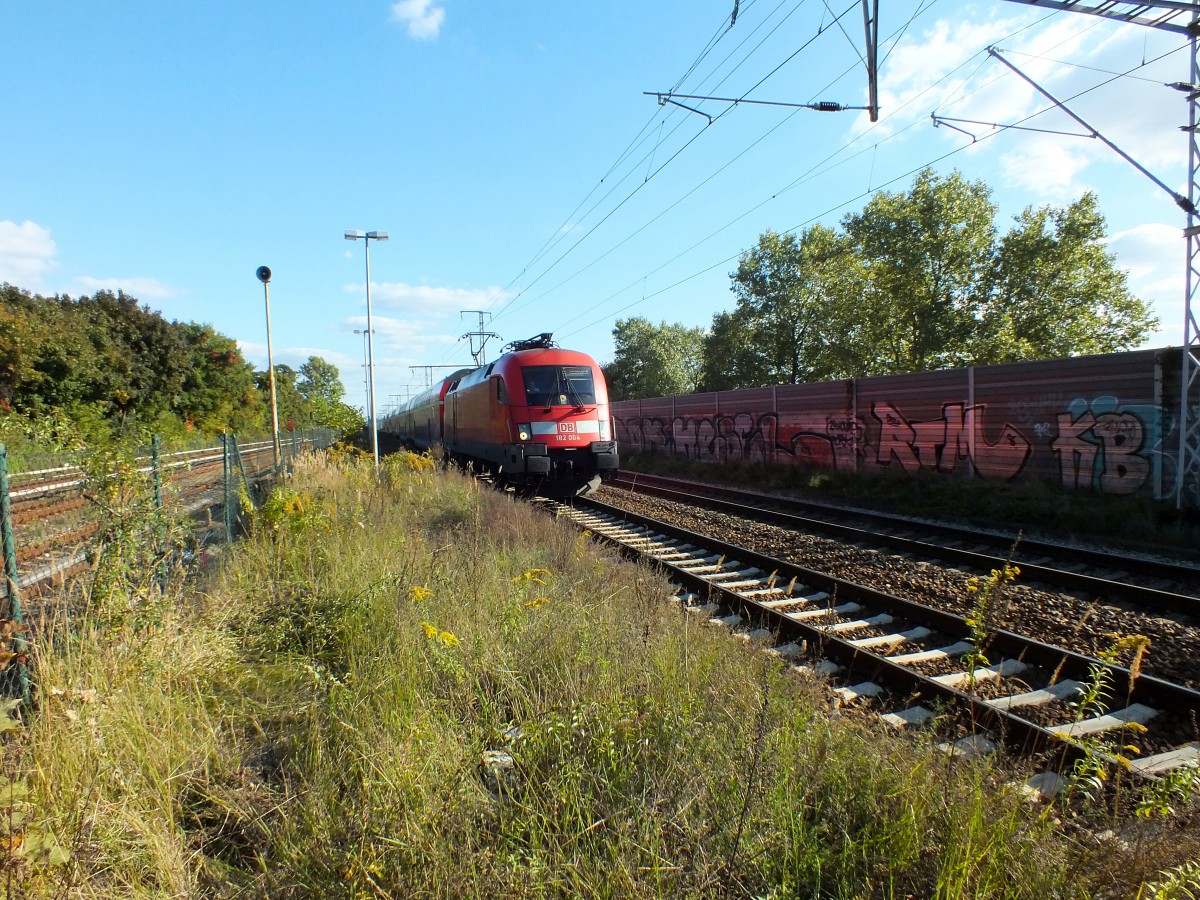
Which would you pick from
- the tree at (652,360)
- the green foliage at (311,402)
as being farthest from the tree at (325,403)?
the tree at (652,360)

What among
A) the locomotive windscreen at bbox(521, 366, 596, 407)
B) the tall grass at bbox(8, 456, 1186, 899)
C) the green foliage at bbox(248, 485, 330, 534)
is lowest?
the tall grass at bbox(8, 456, 1186, 899)

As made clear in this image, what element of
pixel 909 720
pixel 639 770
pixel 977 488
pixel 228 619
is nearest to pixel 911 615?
pixel 909 720

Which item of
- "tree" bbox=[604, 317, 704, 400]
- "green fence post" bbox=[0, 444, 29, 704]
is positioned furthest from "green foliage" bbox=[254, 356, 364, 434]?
"tree" bbox=[604, 317, 704, 400]

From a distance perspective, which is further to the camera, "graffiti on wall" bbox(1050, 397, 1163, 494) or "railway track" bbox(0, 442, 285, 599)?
"graffiti on wall" bbox(1050, 397, 1163, 494)

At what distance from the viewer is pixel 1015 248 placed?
28.4 metres

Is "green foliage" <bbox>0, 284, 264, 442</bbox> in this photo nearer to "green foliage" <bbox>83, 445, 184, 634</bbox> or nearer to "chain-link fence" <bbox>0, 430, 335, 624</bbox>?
"chain-link fence" <bbox>0, 430, 335, 624</bbox>

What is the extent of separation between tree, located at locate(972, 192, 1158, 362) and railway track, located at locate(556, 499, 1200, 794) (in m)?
27.1

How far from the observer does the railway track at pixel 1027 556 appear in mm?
6374

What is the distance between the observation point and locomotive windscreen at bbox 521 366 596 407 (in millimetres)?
12414

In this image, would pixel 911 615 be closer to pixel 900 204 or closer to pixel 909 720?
pixel 909 720

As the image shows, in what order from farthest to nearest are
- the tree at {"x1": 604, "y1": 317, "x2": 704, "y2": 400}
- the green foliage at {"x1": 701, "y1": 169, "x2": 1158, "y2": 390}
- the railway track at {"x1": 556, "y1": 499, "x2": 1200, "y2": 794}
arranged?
the tree at {"x1": 604, "y1": 317, "x2": 704, "y2": 400} → the green foliage at {"x1": 701, "y1": 169, "x2": 1158, "y2": 390} → the railway track at {"x1": 556, "y1": 499, "x2": 1200, "y2": 794}

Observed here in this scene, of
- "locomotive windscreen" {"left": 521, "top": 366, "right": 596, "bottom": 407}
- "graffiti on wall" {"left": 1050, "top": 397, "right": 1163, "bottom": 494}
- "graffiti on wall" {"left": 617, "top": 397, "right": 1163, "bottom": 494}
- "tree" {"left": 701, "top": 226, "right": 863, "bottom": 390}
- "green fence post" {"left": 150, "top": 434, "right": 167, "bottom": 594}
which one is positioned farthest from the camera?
"tree" {"left": 701, "top": 226, "right": 863, "bottom": 390}

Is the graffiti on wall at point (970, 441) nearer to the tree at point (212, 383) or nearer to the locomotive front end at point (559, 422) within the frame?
the locomotive front end at point (559, 422)

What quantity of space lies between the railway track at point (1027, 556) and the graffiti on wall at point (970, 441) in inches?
98.8
